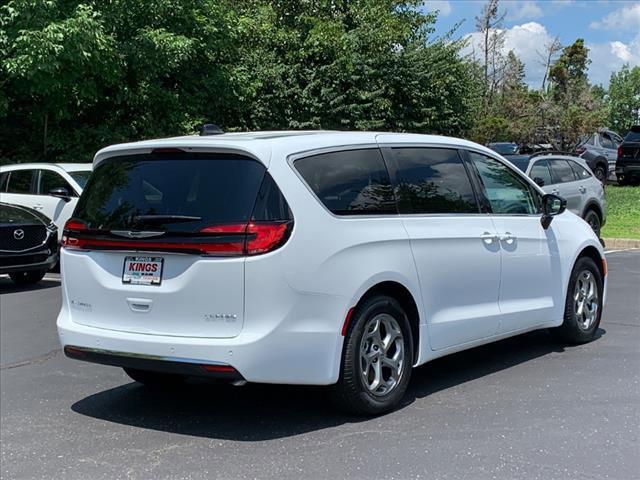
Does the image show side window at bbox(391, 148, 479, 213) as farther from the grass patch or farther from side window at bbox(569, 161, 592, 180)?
the grass patch

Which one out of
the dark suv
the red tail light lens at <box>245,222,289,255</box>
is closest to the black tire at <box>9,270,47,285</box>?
the red tail light lens at <box>245,222,289,255</box>

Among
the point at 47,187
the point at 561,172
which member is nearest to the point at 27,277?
the point at 47,187

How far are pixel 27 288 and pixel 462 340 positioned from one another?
772 centimetres

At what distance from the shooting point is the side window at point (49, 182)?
1360 centimetres

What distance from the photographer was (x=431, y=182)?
5688mm

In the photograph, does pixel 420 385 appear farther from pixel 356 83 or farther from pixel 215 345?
pixel 356 83

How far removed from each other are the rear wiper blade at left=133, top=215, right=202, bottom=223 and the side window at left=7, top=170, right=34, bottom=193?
9.94 metres

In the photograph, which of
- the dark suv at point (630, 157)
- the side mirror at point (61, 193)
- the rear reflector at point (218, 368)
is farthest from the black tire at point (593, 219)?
the rear reflector at point (218, 368)

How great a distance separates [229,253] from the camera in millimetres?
4484

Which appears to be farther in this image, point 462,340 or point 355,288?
point 462,340

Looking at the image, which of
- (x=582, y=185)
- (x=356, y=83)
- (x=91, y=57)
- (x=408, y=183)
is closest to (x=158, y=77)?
(x=91, y=57)

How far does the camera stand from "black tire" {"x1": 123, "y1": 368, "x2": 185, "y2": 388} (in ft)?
19.0

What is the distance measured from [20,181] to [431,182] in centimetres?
1046

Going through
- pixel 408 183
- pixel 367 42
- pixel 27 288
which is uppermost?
pixel 367 42
